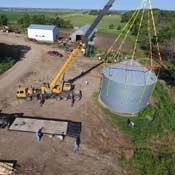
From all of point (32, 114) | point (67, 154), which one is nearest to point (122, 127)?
point (67, 154)

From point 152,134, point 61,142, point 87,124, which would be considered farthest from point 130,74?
point 61,142

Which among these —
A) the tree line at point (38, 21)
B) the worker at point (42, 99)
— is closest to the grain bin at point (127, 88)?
the worker at point (42, 99)

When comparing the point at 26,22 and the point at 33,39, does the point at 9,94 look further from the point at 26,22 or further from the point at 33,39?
the point at 26,22

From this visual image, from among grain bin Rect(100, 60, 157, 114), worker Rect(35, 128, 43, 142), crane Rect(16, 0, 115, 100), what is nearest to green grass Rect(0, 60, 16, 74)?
crane Rect(16, 0, 115, 100)

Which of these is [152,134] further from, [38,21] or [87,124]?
[38,21]

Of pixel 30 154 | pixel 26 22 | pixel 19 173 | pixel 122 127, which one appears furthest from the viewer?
pixel 26 22

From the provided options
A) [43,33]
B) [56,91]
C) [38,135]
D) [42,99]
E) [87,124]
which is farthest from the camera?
[43,33]

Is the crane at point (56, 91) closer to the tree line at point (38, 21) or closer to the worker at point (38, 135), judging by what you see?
the worker at point (38, 135)
